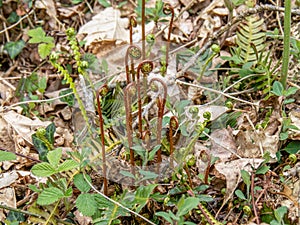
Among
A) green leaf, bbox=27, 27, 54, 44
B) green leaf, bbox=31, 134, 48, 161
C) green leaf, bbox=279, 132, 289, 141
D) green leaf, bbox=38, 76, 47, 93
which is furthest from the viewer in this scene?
green leaf, bbox=27, 27, 54, 44

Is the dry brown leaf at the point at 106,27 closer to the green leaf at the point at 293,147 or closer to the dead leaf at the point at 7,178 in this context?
the dead leaf at the point at 7,178

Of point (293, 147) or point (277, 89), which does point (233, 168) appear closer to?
point (293, 147)

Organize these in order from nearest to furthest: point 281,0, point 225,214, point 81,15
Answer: point 225,214, point 281,0, point 81,15

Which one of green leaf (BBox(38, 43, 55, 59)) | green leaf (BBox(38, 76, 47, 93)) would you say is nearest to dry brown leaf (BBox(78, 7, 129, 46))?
green leaf (BBox(38, 43, 55, 59))

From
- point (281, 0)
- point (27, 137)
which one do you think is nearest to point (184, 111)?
point (27, 137)

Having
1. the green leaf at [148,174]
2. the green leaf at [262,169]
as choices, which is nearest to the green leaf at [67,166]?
the green leaf at [148,174]

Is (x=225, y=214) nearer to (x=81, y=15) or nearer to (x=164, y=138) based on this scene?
(x=164, y=138)

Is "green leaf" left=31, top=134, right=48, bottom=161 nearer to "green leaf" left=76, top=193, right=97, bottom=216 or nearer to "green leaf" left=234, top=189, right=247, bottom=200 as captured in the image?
"green leaf" left=76, top=193, right=97, bottom=216
